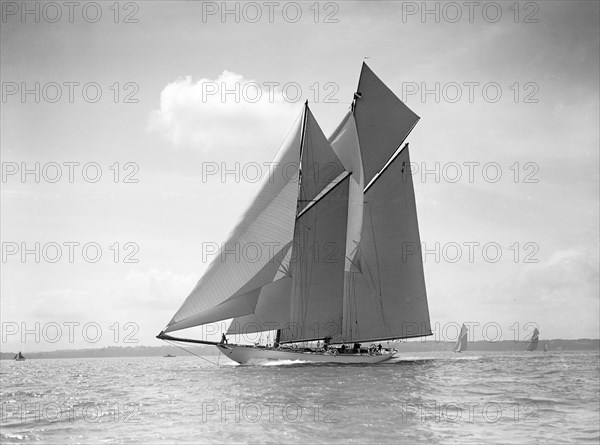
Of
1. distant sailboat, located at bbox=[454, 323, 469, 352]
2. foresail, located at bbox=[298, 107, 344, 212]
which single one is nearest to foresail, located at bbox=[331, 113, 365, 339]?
foresail, located at bbox=[298, 107, 344, 212]

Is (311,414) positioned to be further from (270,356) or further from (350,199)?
(350,199)

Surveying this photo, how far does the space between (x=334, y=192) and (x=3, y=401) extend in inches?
1134

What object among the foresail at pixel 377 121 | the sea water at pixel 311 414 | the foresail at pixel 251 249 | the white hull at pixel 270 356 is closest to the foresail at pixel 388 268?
the foresail at pixel 377 121

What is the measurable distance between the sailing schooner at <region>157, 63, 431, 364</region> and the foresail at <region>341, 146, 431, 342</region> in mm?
79

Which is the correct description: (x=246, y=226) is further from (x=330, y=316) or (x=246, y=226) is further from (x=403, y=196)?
(x=403, y=196)

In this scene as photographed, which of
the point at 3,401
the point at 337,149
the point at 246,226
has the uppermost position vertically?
the point at 337,149

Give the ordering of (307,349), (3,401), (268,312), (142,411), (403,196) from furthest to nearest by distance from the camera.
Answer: (403,196) → (307,349) → (268,312) → (3,401) → (142,411)

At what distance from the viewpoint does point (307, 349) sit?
5088cm

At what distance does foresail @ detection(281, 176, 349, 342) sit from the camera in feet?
161

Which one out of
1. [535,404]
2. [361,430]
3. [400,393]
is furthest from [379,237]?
[361,430]

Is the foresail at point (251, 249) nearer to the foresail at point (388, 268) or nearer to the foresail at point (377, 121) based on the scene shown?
the foresail at point (388, 268)

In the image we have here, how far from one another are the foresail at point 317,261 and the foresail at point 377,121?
22.1 feet

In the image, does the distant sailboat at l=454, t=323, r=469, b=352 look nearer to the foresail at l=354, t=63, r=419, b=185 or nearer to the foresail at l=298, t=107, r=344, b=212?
the foresail at l=354, t=63, r=419, b=185

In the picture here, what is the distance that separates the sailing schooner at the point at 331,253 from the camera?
4250 centimetres
